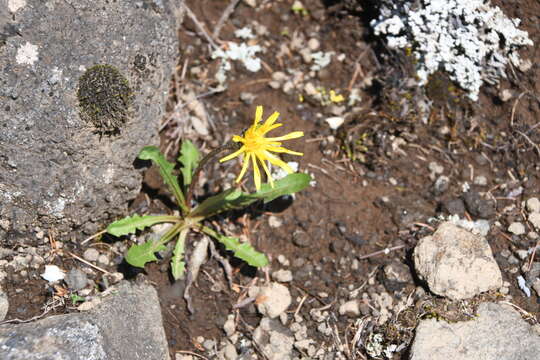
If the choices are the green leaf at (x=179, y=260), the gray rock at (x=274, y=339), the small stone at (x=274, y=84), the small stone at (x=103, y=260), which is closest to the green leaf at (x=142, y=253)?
the green leaf at (x=179, y=260)

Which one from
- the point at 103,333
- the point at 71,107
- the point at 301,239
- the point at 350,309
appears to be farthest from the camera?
the point at 301,239

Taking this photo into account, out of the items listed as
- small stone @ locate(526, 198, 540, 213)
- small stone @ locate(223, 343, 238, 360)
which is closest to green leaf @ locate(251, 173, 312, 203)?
small stone @ locate(223, 343, 238, 360)

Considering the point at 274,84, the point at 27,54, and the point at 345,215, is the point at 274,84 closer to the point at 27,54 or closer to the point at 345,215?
the point at 345,215

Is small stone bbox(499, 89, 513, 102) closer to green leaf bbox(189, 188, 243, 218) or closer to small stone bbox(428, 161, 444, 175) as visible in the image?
small stone bbox(428, 161, 444, 175)

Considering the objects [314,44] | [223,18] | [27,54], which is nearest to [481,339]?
[314,44]

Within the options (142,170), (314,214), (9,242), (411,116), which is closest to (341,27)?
(411,116)

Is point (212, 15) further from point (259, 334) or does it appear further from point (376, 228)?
point (259, 334)
